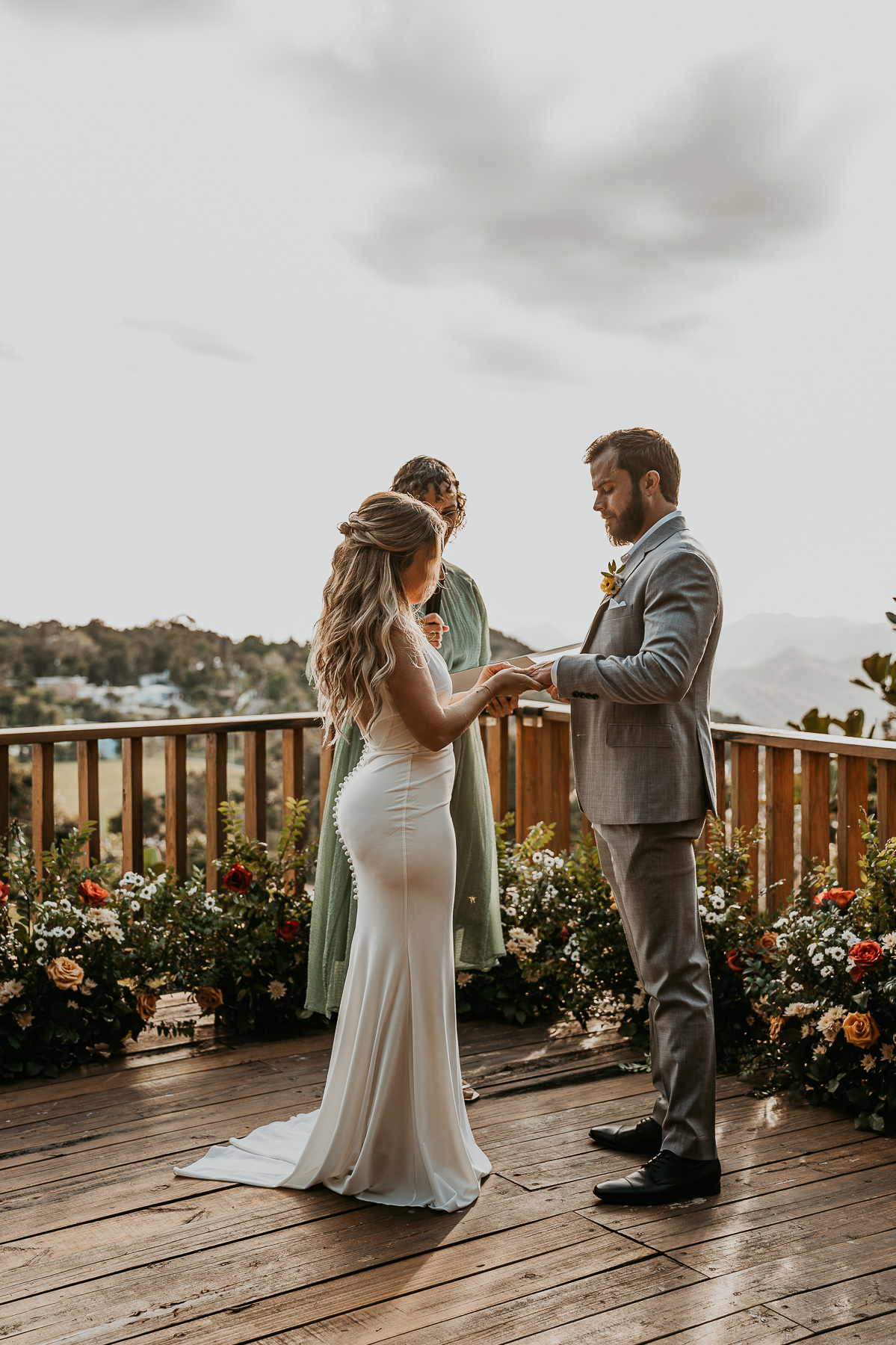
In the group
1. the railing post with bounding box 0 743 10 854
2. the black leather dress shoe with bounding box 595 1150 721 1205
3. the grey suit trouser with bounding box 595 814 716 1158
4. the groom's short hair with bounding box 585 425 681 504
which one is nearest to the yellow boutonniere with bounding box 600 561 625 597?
the groom's short hair with bounding box 585 425 681 504

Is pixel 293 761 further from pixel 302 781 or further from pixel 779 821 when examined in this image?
pixel 779 821

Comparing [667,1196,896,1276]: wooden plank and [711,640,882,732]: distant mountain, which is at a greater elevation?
[711,640,882,732]: distant mountain

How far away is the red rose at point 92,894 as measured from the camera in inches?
139

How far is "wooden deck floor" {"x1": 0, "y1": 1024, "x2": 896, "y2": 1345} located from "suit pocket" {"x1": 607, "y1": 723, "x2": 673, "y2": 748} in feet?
3.46

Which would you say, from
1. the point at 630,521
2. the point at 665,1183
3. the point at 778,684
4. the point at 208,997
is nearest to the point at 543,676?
the point at 630,521

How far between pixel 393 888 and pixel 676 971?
27.0 inches

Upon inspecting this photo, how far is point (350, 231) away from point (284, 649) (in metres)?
6.08

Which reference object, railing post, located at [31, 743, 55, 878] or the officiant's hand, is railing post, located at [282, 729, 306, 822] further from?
the officiant's hand

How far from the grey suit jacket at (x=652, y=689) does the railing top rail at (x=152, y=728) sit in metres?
1.55

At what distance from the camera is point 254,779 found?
436 centimetres

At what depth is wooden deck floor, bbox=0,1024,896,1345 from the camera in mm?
1958

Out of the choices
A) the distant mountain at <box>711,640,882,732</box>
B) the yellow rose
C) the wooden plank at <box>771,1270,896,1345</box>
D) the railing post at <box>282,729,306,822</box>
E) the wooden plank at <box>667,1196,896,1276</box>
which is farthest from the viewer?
the distant mountain at <box>711,640,882,732</box>

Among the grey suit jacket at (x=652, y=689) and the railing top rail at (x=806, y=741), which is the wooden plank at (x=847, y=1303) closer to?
the grey suit jacket at (x=652, y=689)

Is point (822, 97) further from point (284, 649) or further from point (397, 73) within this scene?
point (284, 649)
